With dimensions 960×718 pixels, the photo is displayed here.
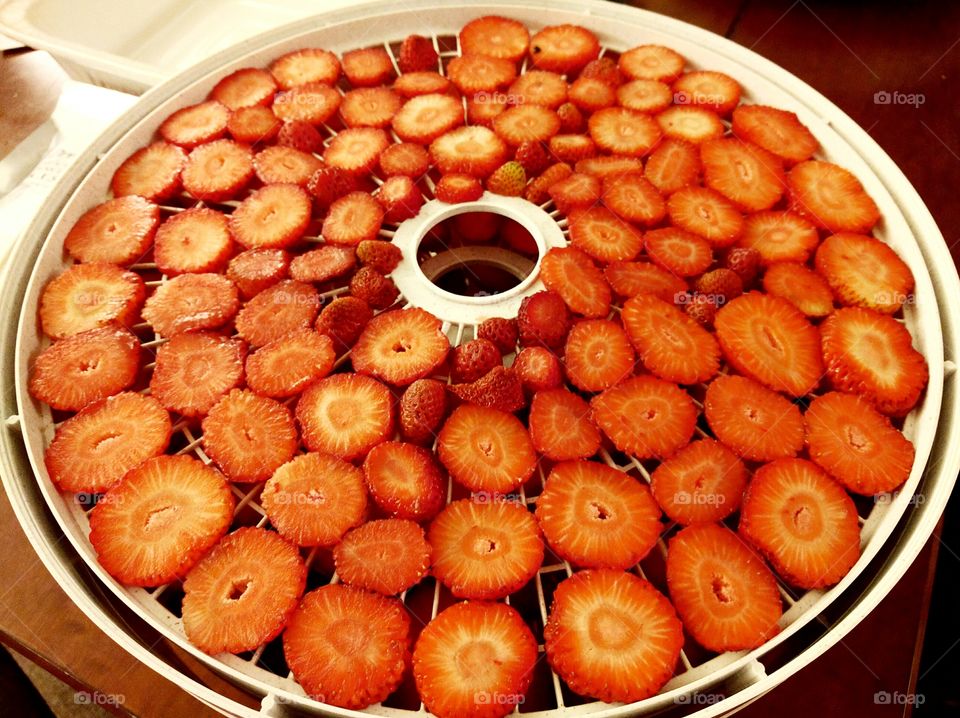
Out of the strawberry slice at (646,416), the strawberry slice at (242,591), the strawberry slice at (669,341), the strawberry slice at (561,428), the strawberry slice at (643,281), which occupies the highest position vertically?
the strawberry slice at (643,281)

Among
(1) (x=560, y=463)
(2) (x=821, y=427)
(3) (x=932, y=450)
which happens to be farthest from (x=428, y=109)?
(3) (x=932, y=450)

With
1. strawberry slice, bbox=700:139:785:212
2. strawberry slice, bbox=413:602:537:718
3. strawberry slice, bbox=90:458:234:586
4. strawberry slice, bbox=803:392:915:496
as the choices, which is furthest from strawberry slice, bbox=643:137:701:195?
strawberry slice, bbox=90:458:234:586

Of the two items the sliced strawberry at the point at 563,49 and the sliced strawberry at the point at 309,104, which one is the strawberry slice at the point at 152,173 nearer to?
the sliced strawberry at the point at 309,104

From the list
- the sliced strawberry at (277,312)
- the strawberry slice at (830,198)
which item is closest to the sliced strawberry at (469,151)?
the sliced strawberry at (277,312)

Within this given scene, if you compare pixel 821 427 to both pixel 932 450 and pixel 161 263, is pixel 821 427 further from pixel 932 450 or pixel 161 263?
pixel 161 263

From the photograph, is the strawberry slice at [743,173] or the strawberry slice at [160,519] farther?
the strawberry slice at [743,173]

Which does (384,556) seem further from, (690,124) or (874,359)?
(690,124)
